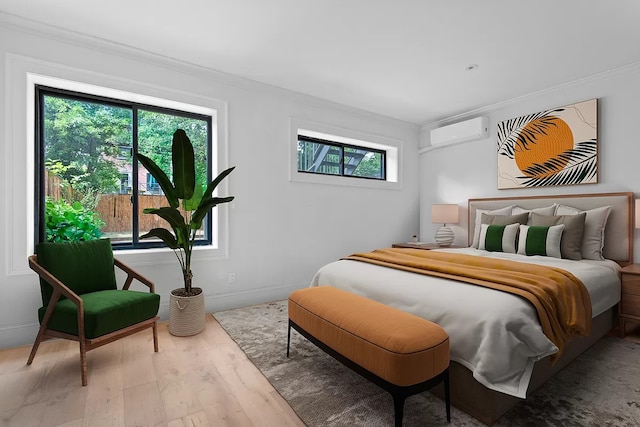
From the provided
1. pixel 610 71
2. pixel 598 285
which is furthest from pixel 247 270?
pixel 610 71

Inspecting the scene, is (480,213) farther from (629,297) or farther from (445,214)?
(629,297)

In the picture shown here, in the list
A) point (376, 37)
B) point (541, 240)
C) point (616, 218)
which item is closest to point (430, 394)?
point (541, 240)

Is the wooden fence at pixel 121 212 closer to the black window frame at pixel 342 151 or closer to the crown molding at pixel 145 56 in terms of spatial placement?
the crown molding at pixel 145 56

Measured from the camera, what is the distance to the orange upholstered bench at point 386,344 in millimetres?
1466

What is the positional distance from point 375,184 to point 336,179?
0.74 meters

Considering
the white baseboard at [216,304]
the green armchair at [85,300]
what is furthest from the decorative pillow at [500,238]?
the green armchair at [85,300]

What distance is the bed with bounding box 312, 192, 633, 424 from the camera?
1.59m

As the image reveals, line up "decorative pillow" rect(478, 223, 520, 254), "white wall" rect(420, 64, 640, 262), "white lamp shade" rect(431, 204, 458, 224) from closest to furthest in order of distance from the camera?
"white wall" rect(420, 64, 640, 262)
"decorative pillow" rect(478, 223, 520, 254)
"white lamp shade" rect(431, 204, 458, 224)

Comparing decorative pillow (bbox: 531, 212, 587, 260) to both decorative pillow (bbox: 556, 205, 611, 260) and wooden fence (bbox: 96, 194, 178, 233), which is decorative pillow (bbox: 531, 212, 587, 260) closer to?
decorative pillow (bbox: 556, 205, 611, 260)

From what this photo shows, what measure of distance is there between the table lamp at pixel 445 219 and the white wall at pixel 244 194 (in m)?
0.65

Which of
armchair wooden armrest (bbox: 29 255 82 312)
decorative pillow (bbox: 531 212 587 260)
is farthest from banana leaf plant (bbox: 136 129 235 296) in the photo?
decorative pillow (bbox: 531 212 587 260)

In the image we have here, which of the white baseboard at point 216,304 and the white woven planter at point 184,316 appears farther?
the white woven planter at point 184,316

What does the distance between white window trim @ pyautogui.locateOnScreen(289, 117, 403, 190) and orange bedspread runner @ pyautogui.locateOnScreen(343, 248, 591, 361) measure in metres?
1.92

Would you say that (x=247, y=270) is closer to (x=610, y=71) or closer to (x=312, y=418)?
(x=312, y=418)
